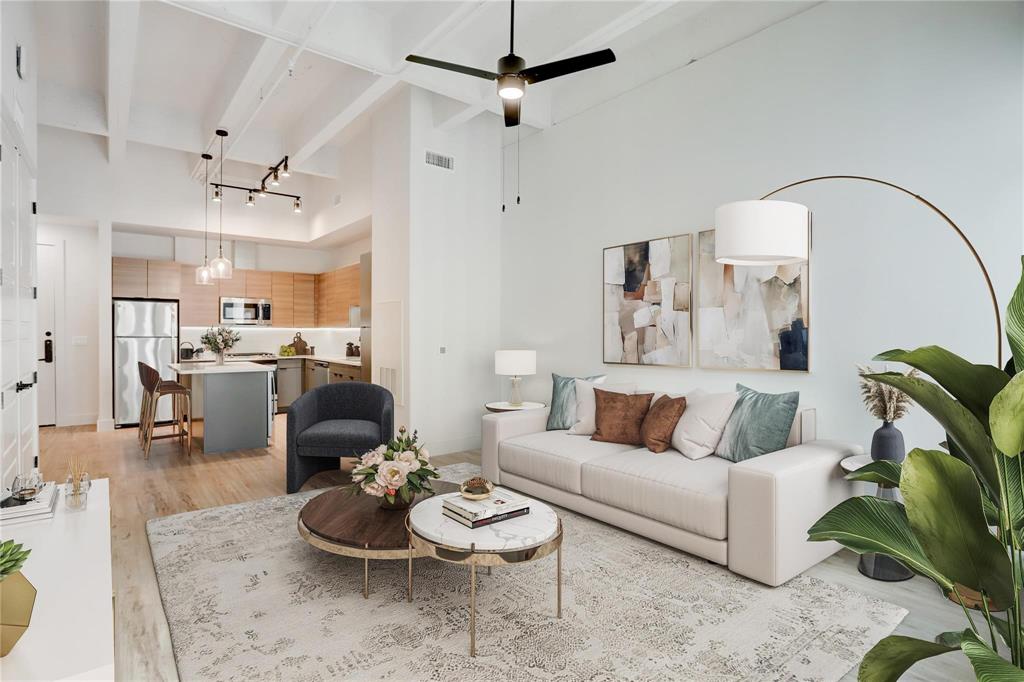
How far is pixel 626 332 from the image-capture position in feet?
15.2

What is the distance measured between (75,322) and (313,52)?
18.5 feet

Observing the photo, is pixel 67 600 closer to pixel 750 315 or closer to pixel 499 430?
pixel 499 430

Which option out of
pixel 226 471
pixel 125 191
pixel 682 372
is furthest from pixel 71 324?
pixel 682 372

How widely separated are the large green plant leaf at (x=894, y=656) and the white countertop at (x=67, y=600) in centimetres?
173

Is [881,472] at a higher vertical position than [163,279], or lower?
lower


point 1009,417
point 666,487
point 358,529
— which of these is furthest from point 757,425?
point 358,529

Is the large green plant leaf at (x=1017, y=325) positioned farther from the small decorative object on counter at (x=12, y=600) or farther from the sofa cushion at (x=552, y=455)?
the sofa cushion at (x=552, y=455)

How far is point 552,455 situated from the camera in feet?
12.6

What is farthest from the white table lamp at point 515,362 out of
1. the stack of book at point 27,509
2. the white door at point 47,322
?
the white door at point 47,322

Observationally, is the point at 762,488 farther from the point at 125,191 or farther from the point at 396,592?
the point at 125,191

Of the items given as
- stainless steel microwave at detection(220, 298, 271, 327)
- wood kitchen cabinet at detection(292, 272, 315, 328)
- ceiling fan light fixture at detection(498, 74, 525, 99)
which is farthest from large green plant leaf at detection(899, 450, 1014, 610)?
wood kitchen cabinet at detection(292, 272, 315, 328)

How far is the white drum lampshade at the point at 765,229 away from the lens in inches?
97.7

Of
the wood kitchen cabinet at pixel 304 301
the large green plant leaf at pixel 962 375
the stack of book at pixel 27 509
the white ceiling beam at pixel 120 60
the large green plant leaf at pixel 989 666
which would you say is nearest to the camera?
the large green plant leaf at pixel 989 666

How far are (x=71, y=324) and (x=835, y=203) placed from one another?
8.60m
